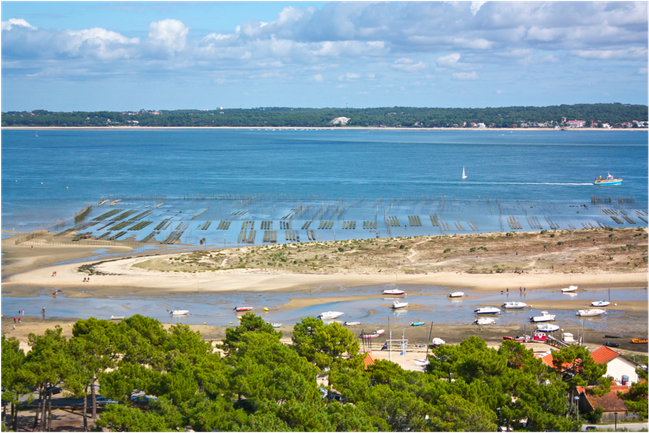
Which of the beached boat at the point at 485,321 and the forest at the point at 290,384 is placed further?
the beached boat at the point at 485,321

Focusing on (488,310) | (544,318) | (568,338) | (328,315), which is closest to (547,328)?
(568,338)

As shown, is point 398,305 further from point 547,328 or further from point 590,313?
point 590,313

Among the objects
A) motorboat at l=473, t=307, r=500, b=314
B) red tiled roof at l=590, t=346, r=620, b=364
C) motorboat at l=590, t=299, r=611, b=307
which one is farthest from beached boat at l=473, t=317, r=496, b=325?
red tiled roof at l=590, t=346, r=620, b=364

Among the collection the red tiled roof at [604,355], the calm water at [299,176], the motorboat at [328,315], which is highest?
the calm water at [299,176]

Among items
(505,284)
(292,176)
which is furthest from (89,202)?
(505,284)

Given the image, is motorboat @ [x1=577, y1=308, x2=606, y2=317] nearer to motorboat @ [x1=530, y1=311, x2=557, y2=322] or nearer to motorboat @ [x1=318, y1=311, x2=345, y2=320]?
motorboat @ [x1=530, y1=311, x2=557, y2=322]

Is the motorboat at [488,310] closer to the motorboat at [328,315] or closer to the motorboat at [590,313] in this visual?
the motorboat at [590,313]

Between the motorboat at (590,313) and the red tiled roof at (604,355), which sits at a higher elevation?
the red tiled roof at (604,355)

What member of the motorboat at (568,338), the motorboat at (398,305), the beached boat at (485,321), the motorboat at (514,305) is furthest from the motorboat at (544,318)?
the motorboat at (398,305)

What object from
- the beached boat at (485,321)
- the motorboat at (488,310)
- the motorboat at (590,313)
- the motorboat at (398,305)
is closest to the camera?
the beached boat at (485,321)
